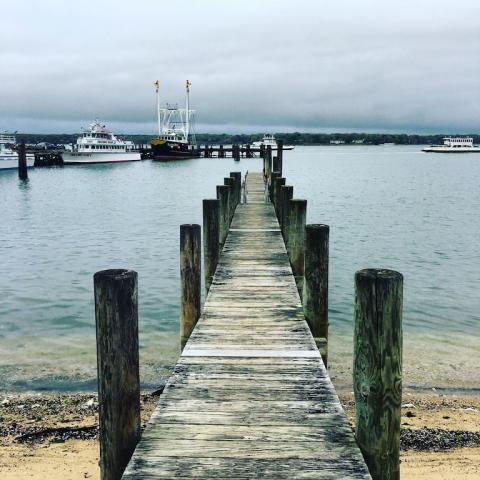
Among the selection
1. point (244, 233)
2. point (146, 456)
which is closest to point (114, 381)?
point (146, 456)

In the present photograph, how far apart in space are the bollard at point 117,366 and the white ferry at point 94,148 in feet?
255

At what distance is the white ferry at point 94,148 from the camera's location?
7788cm

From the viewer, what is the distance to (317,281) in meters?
6.18

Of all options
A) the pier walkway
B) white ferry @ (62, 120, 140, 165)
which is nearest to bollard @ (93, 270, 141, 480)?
the pier walkway

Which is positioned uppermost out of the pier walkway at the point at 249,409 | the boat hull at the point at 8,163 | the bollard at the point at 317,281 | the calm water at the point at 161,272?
the boat hull at the point at 8,163

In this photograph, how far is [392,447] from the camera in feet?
11.1

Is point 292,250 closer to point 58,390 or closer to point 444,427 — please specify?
point 444,427

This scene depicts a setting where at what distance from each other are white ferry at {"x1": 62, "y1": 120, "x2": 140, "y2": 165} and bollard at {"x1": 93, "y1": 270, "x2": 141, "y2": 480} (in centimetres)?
7778

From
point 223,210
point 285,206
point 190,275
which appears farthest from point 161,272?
point 190,275

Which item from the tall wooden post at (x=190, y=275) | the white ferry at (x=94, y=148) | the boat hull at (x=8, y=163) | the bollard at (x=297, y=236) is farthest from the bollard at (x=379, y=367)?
the white ferry at (x=94, y=148)

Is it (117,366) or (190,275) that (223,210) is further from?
(117,366)

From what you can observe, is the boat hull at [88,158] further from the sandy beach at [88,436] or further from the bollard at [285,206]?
the sandy beach at [88,436]

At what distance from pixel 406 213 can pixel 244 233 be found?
23.6 m

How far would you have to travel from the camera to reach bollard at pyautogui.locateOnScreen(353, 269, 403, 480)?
323 centimetres
